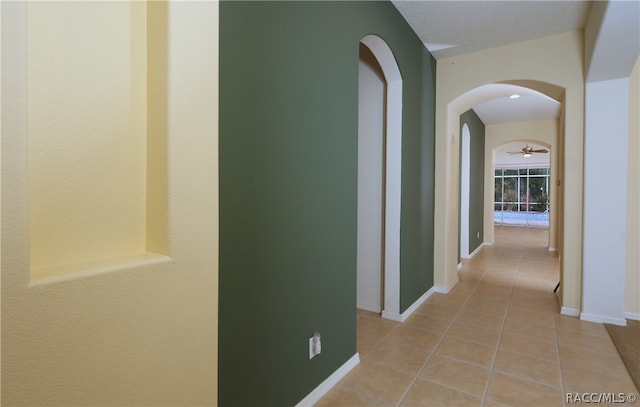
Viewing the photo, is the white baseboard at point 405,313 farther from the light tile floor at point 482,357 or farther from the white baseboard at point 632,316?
the white baseboard at point 632,316

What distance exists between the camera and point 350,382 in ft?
6.84

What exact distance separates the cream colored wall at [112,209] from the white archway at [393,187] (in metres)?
2.13

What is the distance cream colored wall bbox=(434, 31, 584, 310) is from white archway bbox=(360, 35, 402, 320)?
1062 millimetres

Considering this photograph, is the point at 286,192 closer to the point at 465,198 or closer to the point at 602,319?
the point at 602,319

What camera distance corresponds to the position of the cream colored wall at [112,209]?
754mm

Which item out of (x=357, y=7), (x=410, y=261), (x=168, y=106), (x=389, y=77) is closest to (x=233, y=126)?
(x=168, y=106)

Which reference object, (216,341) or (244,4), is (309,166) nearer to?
(244,4)

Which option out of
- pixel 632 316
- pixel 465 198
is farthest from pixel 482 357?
pixel 465 198

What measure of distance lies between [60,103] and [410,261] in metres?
3.01

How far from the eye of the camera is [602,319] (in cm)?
302

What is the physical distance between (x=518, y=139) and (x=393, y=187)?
5.47 metres

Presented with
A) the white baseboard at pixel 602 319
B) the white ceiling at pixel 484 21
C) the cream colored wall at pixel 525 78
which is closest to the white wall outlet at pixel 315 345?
the cream colored wall at pixel 525 78

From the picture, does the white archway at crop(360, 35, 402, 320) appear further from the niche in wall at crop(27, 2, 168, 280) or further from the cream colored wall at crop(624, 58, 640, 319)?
the niche in wall at crop(27, 2, 168, 280)

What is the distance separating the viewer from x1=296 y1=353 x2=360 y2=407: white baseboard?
72.3 inches
